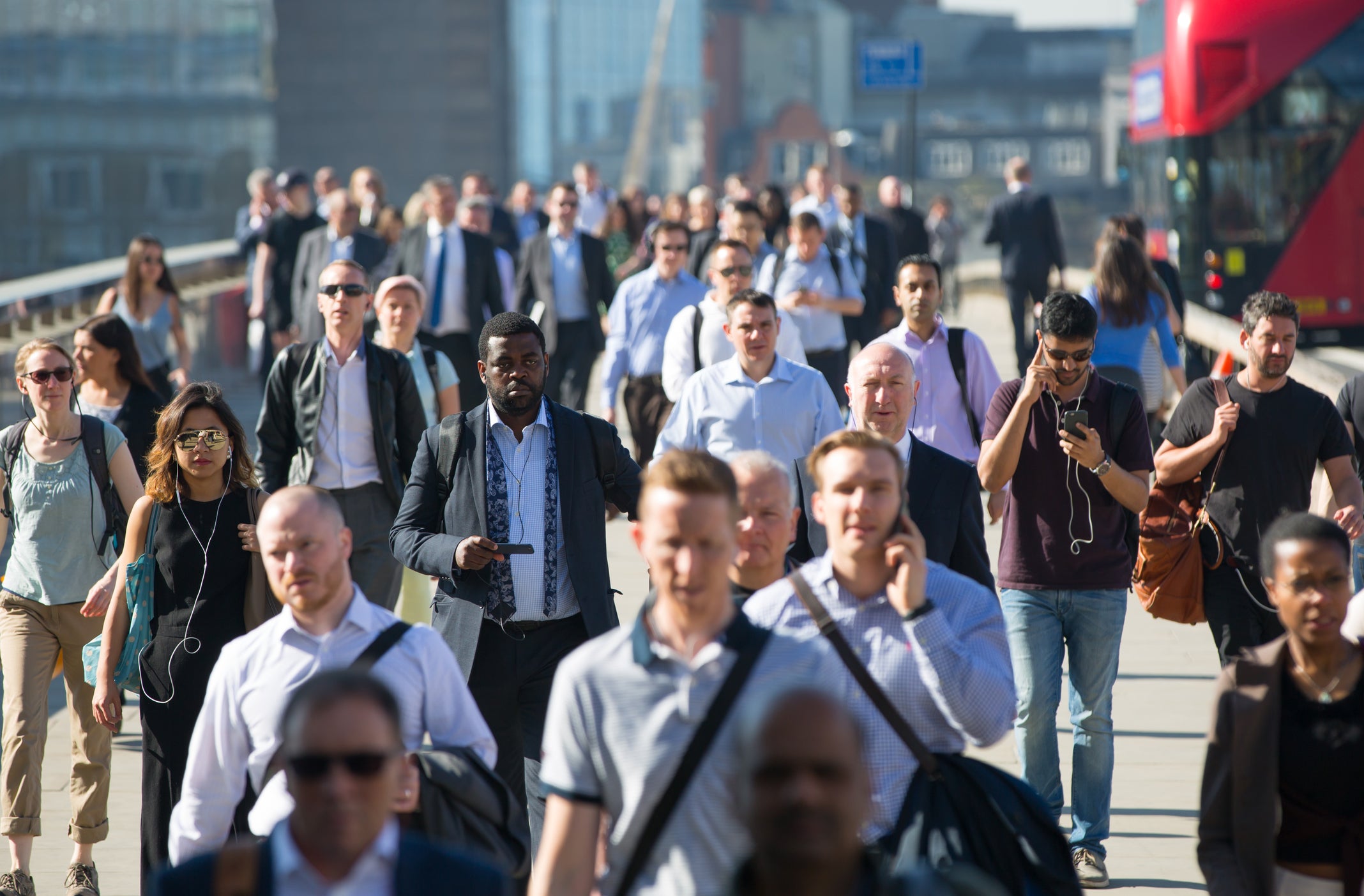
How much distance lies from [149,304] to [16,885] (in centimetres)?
530

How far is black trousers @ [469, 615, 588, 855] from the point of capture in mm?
5656

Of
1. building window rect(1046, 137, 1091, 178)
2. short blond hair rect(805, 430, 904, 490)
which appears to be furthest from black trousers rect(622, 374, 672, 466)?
→ building window rect(1046, 137, 1091, 178)

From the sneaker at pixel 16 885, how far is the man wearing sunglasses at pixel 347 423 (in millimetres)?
1919

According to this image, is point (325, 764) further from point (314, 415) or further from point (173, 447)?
point (314, 415)

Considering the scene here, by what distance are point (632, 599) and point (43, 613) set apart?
14.1ft

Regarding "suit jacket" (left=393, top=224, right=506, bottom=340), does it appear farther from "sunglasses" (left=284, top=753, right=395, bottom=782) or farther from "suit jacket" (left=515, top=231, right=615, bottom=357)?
"sunglasses" (left=284, top=753, right=395, bottom=782)

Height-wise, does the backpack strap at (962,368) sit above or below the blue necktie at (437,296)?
below

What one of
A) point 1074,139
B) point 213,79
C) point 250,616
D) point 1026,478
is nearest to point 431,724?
point 250,616

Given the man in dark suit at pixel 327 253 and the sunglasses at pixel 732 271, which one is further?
the man in dark suit at pixel 327 253

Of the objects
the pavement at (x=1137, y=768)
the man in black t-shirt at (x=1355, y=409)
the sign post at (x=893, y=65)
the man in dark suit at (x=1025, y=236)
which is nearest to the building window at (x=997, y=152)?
the sign post at (x=893, y=65)

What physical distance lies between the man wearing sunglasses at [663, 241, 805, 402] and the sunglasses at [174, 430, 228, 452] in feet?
12.1

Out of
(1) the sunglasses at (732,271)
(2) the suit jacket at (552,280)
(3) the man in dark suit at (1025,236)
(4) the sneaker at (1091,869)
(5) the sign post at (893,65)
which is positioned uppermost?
(5) the sign post at (893,65)

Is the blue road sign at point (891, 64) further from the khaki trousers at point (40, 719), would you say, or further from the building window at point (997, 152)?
the building window at point (997, 152)

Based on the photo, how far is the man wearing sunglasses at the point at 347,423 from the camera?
7.43m
